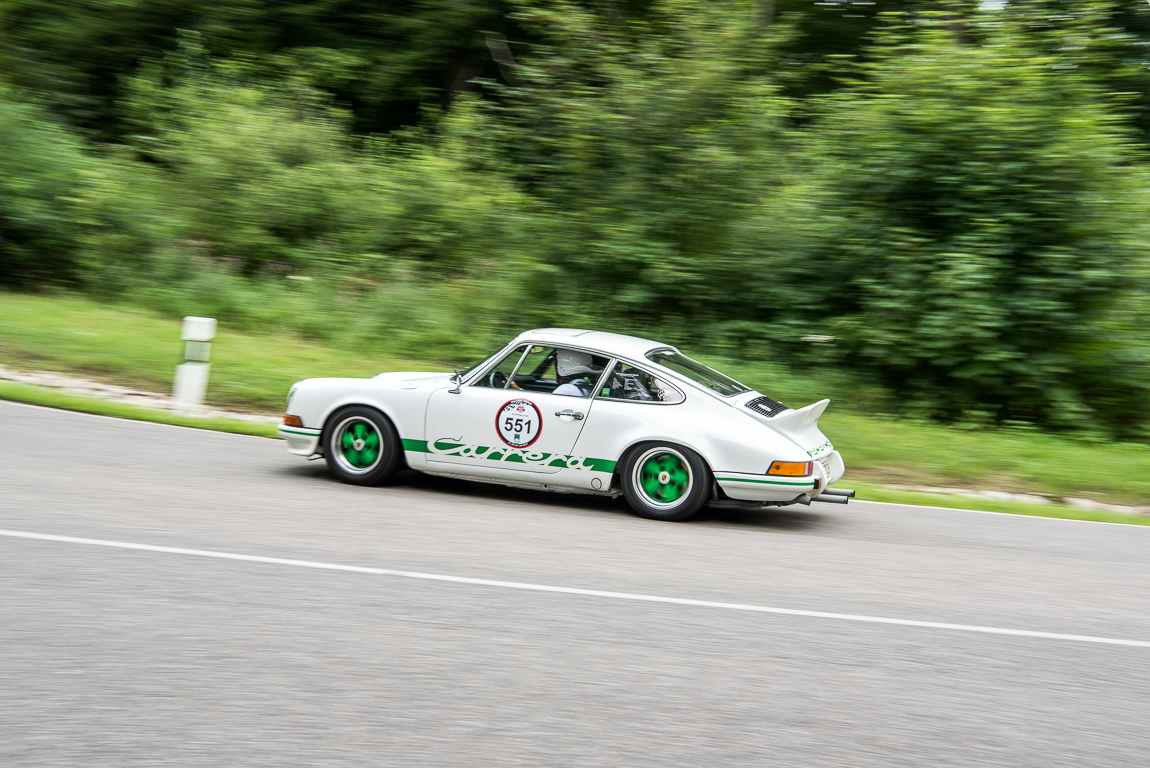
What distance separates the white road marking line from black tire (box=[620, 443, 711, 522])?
1.93m

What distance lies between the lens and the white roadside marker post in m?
10.8

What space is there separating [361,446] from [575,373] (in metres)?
1.83

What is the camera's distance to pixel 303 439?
25.8 ft

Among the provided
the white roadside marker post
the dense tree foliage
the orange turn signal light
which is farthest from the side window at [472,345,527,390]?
the dense tree foliage

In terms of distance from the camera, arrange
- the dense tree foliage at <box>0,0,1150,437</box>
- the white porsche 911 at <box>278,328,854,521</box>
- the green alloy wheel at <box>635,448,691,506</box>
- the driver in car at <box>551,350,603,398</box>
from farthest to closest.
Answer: the dense tree foliage at <box>0,0,1150,437</box>, the driver in car at <box>551,350,603,398</box>, the green alloy wheel at <box>635,448,691,506</box>, the white porsche 911 at <box>278,328,854,521</box>

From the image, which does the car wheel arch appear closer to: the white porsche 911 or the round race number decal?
the white porsche 911

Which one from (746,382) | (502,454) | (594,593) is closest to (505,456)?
(502,454)

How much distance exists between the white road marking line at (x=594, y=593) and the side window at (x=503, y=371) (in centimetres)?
243

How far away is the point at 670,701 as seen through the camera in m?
4.07

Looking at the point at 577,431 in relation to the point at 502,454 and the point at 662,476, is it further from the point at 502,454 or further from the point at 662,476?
the point at 662,476

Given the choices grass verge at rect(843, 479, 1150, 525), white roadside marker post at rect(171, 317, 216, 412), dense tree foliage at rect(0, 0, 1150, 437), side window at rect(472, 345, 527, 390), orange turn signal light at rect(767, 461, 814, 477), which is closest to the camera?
orange turn signal light at rect(767, 461, 814, 477)

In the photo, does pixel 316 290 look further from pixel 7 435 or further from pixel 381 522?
pixel 381 522

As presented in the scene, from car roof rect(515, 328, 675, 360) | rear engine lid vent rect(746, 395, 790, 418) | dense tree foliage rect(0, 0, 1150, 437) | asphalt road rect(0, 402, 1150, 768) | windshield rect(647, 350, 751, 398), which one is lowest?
asphalt road rect(0, 402, 1150, 768)

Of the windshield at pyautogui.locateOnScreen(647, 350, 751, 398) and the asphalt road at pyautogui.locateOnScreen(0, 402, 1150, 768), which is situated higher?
the windshield at pyautogui.locateOnScreen(647, 350, 751, 398)
